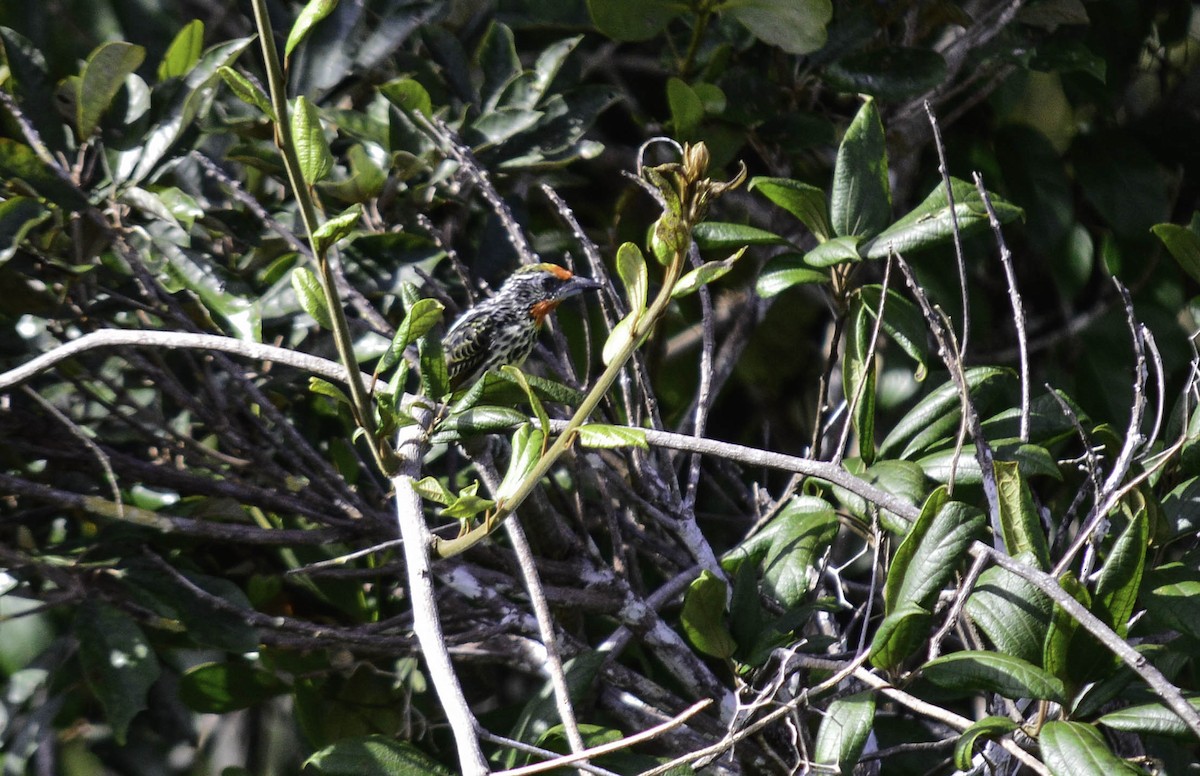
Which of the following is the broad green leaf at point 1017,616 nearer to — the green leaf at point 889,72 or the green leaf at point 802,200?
the green leaf at point 802,200

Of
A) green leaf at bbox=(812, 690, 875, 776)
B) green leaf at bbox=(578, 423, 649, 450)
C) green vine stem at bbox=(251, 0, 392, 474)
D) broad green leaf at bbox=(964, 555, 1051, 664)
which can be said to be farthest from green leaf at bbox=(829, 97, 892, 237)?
green vine stem at bbox=(251, 0, 392, 474)

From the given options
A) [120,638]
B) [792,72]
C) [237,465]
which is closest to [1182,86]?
[792,72]

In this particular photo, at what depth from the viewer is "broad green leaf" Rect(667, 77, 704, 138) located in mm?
2082

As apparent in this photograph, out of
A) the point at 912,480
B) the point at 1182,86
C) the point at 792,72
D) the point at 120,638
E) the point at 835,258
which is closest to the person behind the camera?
the point at 912,480

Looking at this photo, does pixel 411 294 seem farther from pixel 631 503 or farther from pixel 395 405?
pixel 631 503

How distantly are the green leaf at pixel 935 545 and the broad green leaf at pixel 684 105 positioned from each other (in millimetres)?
963

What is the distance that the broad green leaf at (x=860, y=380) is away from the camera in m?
1.63

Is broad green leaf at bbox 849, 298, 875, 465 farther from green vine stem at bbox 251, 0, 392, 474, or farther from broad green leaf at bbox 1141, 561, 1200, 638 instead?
green vine stem at bbox 251, 0, 392, 474

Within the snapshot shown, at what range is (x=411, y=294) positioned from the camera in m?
1.63

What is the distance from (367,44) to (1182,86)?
184cm

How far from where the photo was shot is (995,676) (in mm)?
1316

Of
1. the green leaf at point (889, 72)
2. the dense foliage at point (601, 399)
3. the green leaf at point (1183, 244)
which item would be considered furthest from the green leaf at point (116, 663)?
the green leaf at point (1183, 244)

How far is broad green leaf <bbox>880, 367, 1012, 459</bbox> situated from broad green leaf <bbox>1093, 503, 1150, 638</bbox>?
39cm

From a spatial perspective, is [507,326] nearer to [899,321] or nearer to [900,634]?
[899,321]
